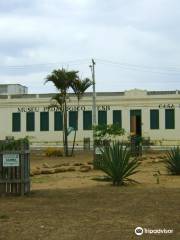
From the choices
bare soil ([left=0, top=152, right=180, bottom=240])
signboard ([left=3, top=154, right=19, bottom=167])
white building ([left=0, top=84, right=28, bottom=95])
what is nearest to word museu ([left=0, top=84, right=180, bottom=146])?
white building ([left=0, top=84, right=28, bottom=95])

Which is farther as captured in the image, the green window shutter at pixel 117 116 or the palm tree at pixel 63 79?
the green window shutter at pixel 117 116

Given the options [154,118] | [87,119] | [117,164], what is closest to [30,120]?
[87,119]

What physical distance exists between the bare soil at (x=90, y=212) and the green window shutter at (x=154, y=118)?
35.3m

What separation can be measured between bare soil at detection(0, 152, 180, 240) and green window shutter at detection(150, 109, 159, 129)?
35333 millimetres

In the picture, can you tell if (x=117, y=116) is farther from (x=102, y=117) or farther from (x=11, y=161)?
(x=11, y=161)

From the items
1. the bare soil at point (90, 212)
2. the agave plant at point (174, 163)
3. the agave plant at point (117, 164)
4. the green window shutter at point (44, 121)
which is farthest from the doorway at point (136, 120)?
the bare soil at point (90, 212)

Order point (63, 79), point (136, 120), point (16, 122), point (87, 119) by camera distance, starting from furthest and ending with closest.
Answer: point (16, 122) → point (87, 119) → point (136, 120) → point (63, 79)

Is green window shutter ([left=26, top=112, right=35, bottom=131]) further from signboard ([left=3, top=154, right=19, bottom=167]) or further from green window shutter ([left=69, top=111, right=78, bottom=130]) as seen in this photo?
signboard ([left=3, top=154, right=19, bottom=167])

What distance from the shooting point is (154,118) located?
2005 inches

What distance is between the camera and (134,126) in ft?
165

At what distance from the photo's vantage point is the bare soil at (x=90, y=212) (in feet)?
28.4

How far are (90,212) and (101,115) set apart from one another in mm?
41153

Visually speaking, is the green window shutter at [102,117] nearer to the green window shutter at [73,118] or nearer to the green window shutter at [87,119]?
the green window shutter at [87,119]

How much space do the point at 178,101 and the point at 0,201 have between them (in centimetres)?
3930
